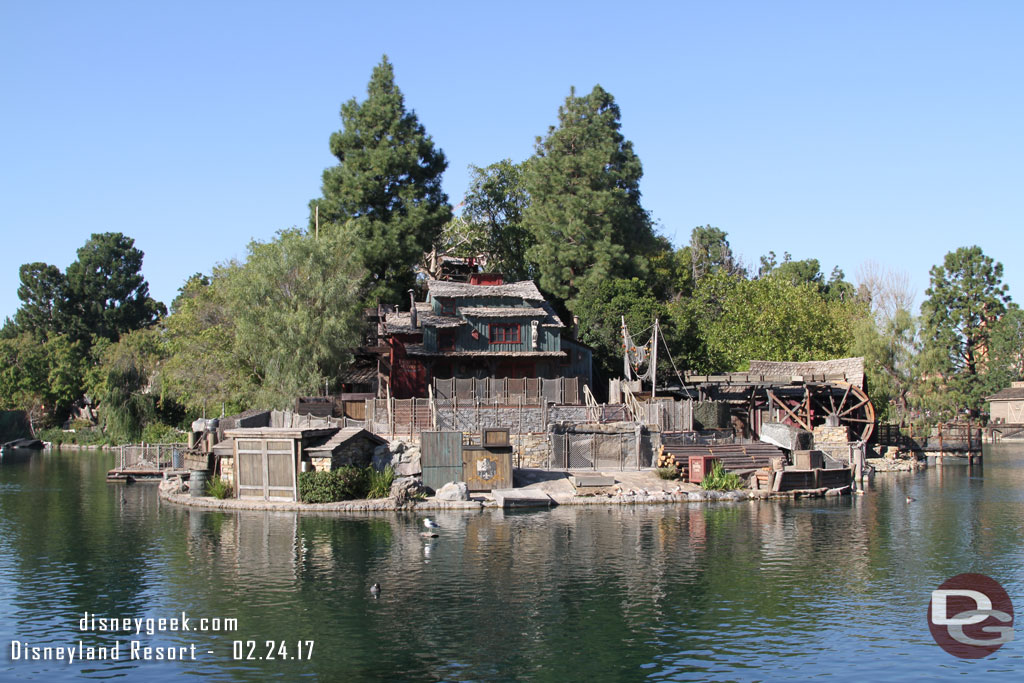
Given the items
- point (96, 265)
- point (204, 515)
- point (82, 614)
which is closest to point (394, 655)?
point (82, 614)

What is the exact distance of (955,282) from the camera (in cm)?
9825

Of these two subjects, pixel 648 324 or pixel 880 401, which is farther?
pixel 880 401

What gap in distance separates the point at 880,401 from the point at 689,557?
5324 cm

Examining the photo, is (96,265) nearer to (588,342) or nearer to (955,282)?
(588,342)

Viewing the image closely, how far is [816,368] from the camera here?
65.0 m

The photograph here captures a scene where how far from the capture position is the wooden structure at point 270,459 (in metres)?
39.1

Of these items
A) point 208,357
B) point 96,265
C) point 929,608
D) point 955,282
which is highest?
point 96,265

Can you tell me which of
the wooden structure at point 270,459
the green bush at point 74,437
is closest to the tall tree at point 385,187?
the wooden structure at point 270,459

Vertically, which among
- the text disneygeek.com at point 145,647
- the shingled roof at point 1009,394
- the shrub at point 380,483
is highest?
the shingled roof at point 1009,394

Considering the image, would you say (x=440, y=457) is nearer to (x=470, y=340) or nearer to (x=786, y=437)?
(x=470, y=340)

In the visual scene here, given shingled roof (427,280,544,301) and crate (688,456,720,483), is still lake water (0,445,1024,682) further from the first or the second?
shingled roof (427,280,544,301)

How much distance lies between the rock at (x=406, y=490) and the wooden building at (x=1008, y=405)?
82016mm

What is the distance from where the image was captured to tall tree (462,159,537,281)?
3396 inches

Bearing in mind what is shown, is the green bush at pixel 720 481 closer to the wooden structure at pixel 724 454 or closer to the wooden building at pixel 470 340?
the wooden structure at pixel 724 454
